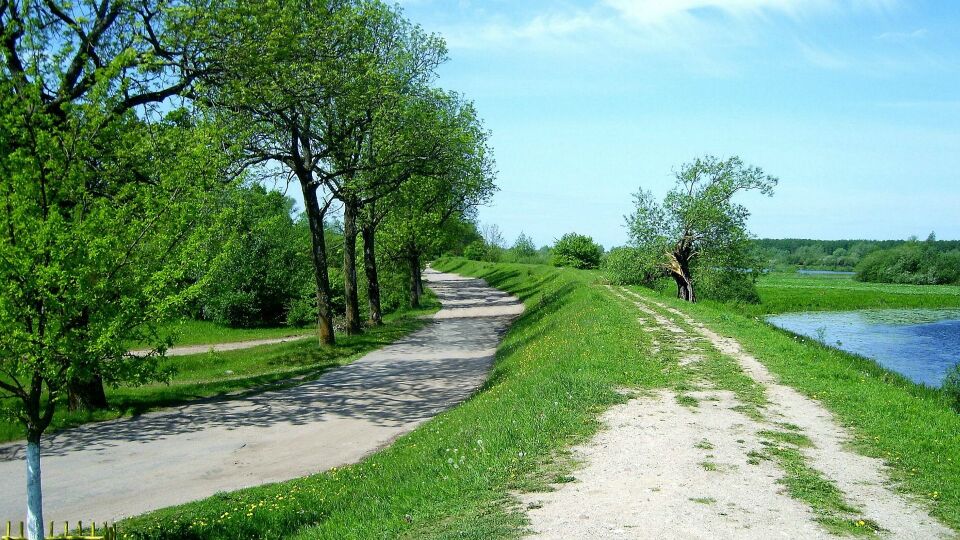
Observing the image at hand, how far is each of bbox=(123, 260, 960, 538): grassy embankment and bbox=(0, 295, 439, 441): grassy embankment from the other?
353 cm

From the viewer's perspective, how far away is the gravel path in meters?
6.01

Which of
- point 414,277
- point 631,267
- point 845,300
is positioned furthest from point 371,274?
point 845,300

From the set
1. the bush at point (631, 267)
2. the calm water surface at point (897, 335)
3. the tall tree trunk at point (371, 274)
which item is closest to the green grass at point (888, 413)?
the calm water surface at point (897, 335)

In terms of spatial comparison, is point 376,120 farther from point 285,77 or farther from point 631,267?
point 631,267

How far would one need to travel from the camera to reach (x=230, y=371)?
69.7 ft

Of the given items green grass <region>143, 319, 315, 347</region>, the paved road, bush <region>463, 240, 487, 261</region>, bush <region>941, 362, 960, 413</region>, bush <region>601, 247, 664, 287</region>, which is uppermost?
bush <region>463, 240, 487, 261</region>

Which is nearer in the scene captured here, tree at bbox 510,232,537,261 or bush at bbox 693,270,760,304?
bush at bbox 693,270,760,304

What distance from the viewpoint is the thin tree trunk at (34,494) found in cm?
688

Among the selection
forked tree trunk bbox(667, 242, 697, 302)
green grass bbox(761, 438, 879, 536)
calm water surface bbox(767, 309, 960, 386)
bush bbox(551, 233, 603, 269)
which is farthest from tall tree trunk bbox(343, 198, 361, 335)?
bush bbox(551, 233, 603, 269)

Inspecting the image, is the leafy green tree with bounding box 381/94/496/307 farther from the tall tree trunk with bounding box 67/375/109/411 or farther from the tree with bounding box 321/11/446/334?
the tall tree trunk with bounding box 67/375/109/411

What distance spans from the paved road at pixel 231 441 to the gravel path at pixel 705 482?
5.33 m

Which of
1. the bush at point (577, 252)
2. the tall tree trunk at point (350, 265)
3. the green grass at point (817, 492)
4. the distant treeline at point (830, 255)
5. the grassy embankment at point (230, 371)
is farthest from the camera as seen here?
the distant treeline at point (830, 255)

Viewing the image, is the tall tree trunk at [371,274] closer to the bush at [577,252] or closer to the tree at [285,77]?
the tree at [285,77]

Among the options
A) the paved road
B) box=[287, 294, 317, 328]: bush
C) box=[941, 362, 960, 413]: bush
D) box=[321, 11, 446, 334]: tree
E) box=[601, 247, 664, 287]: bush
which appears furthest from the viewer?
box=[287, 294, 317, 328]: bush
